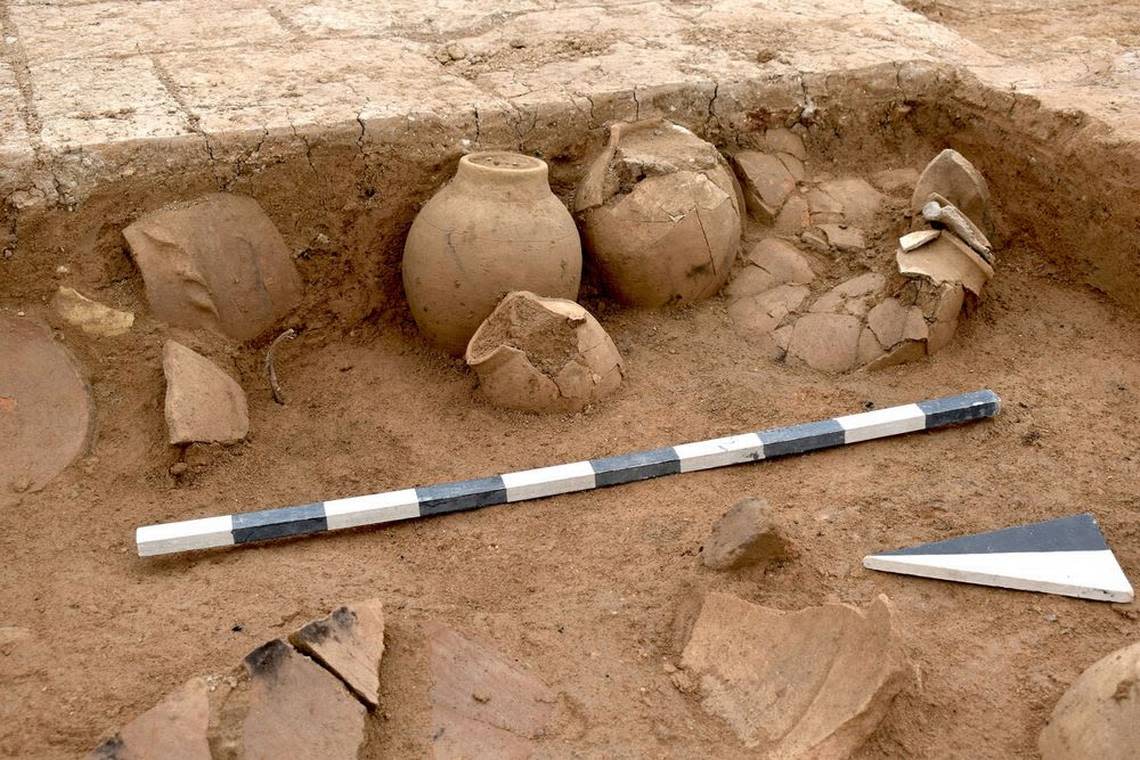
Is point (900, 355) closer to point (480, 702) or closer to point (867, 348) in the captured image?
point (867, 348)

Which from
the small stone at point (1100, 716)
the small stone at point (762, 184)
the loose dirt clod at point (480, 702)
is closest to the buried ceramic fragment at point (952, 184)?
the small stone at point (762, 184)

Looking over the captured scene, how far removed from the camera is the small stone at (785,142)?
186 inches

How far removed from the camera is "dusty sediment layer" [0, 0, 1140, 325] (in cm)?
377

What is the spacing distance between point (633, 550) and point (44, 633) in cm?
153

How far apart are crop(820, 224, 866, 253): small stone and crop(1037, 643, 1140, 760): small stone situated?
225cm

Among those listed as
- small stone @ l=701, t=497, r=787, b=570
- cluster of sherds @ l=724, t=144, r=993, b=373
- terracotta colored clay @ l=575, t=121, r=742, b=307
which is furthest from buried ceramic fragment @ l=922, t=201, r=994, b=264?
small stone @ l=701, t=497, r=787, b=570

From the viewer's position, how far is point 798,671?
2691 millimetres

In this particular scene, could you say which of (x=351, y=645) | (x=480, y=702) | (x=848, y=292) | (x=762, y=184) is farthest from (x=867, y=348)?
(x=351, y=645)

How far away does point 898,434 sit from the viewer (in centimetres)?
374

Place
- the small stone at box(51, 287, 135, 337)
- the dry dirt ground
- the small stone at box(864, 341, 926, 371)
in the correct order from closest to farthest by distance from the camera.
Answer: the dry dirt ground, the small stone at box(51, 287, 135, 337), the small stone at box(864, 341, 926, 371)

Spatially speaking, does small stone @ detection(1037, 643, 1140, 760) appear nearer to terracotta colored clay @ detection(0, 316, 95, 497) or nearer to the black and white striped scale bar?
the black and white striped scale bar

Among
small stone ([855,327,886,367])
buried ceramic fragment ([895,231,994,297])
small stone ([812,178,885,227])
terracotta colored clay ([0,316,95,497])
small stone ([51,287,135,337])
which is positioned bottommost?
terracotta colored clay ([0,316,95,497])

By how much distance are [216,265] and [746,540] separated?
6.75 feet

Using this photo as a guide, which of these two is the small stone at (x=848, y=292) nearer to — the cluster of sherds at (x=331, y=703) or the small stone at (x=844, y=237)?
the small stone at (x=844, y=237)
